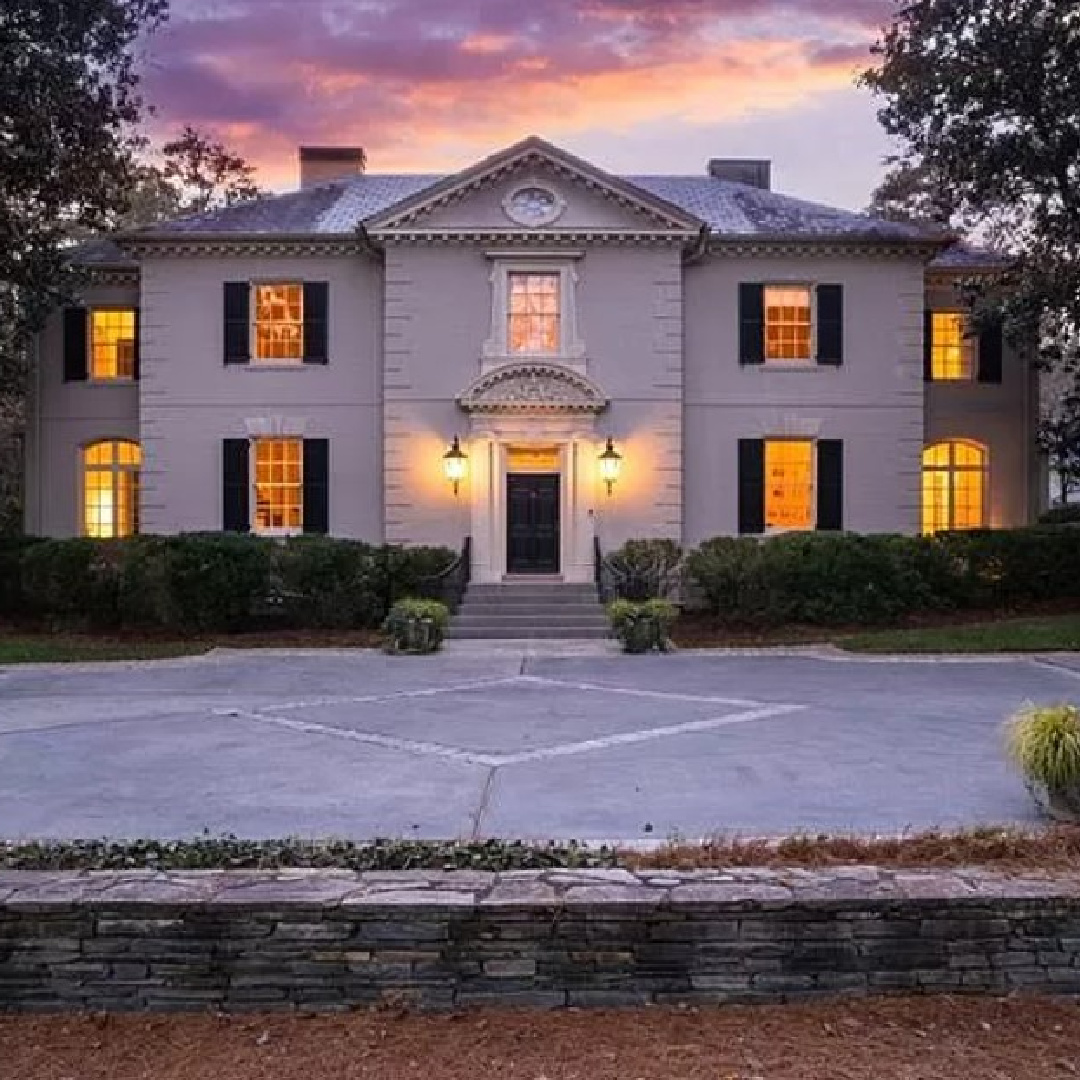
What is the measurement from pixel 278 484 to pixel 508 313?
536 centimetres

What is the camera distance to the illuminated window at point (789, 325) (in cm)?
2050

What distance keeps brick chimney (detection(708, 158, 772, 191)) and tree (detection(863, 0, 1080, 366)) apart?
5.87m

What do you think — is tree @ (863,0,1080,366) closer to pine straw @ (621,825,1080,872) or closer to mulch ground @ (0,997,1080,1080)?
pine straw @ (621,825,1080,872)

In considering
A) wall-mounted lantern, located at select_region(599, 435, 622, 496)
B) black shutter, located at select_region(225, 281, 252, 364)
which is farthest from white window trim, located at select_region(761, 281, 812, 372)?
black shutter, located at select_region(225, 281, 252, 364)

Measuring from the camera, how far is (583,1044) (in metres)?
3.78

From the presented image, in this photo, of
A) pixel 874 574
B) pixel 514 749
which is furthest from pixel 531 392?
pixel 514 749

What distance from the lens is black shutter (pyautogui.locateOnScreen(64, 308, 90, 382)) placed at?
21.3 meters

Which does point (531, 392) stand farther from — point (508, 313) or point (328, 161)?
point (328, 161)

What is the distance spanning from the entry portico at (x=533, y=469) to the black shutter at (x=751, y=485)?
9.08 ft

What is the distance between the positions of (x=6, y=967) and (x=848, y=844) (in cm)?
350

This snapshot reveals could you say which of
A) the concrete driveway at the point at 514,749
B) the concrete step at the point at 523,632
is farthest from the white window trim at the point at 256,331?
the concrete driveway at the point at 514,749

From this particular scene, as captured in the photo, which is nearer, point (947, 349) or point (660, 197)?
point (660, 197)

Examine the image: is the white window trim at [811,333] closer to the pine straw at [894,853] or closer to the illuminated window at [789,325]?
the illuminated window at [789,325]

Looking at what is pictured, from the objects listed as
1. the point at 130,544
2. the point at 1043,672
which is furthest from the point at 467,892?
the point at 130,544
